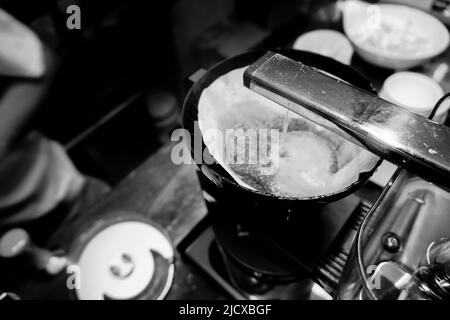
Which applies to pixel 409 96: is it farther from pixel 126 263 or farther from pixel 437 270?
pixel 126 263

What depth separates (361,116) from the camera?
70 centimetres

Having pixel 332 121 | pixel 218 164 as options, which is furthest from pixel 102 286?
pixel 332 121

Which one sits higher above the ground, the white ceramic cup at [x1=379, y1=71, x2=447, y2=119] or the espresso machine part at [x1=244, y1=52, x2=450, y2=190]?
the espresso machine part at [x1=244, y1=52, x2=450, y2=190]

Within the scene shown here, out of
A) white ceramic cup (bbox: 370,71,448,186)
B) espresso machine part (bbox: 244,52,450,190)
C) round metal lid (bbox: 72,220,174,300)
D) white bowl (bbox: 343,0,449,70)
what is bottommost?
round metal lid (bbox: 72,220,174,300)

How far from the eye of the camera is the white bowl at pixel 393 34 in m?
1.84

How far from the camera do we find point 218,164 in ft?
3.18

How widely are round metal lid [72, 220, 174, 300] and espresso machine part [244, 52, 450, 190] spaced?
3.23 feet

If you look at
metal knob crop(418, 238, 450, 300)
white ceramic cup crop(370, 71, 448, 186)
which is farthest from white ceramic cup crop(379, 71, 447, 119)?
metal knob crop(418, 238, 450, 300)

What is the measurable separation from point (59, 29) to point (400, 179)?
10.1 feet

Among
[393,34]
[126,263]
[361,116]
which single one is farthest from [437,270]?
[393,34]

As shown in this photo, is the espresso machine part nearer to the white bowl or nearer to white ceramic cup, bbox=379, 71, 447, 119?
white ceramic cup, bbox=379, 71, 447, 119

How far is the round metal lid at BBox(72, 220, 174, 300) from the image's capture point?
1380mm

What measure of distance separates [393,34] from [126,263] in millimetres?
2104

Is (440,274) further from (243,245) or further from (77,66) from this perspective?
(77,66)
